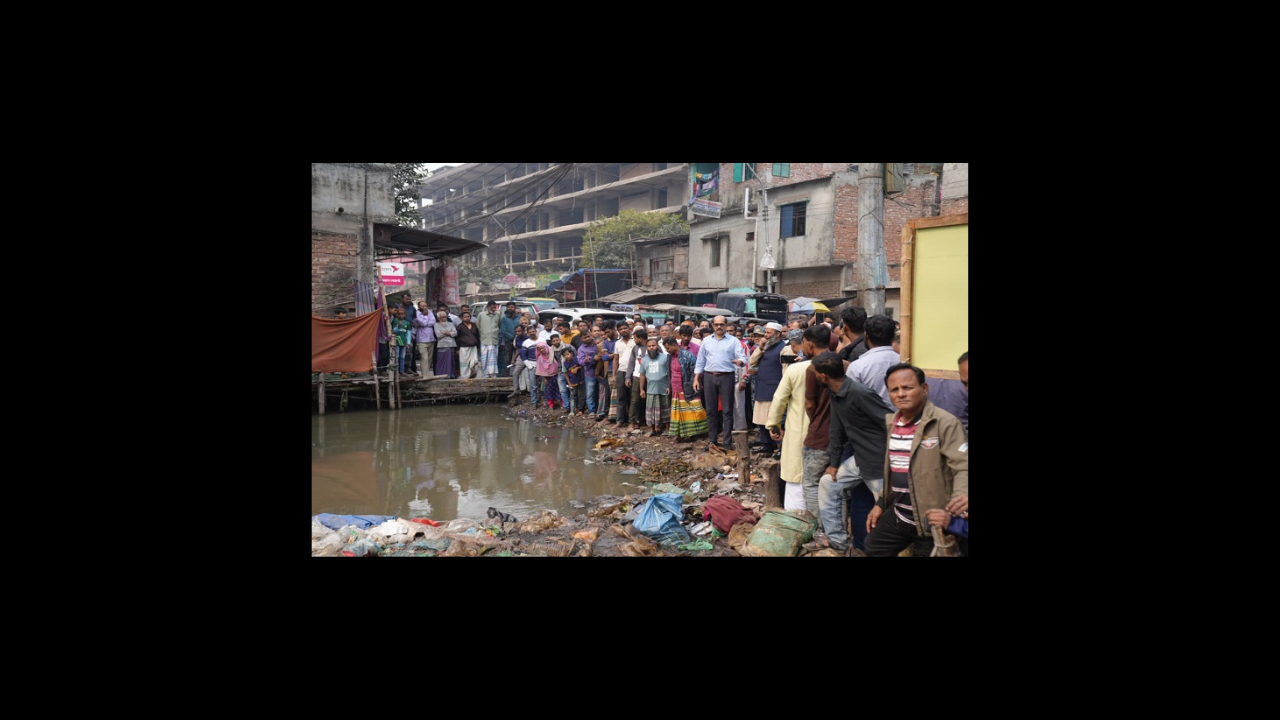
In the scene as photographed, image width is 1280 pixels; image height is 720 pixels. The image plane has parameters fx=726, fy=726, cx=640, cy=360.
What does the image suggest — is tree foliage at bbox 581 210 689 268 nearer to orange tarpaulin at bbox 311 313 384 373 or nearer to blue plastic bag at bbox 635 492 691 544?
orange tarpaulin at bbox 311 313 384 373

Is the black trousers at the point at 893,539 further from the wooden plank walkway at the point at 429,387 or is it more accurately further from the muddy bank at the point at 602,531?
the wooden plank walkway at the point at 429,387

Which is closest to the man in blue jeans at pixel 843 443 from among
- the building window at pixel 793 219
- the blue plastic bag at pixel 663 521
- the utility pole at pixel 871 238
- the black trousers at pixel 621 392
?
the blue plastic bag at pixel 663 521

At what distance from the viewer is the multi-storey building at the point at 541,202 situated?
37.3 m

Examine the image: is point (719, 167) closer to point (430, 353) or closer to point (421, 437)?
point (430, 353)

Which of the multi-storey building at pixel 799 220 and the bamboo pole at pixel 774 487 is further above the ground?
the multi-storey building at pixel 799 220

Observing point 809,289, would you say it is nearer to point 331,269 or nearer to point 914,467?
point 331,269

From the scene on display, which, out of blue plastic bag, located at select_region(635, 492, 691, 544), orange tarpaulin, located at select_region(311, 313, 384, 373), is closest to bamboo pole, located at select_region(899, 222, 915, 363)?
blue plastic bag, located at select_region(635, 492, 691, 544)

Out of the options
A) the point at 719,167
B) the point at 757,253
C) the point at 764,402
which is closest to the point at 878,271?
the point at 757,253

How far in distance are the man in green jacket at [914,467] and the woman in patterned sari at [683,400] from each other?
197 inches

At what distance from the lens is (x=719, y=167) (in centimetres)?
2575

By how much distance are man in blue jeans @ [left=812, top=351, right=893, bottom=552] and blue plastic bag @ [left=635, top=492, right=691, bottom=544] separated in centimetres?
123

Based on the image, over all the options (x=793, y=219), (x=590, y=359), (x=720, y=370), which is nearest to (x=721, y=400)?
(x=720, y=370)

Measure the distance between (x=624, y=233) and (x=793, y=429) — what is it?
87.3 ft

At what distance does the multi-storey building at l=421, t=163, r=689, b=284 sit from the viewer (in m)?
37.3
